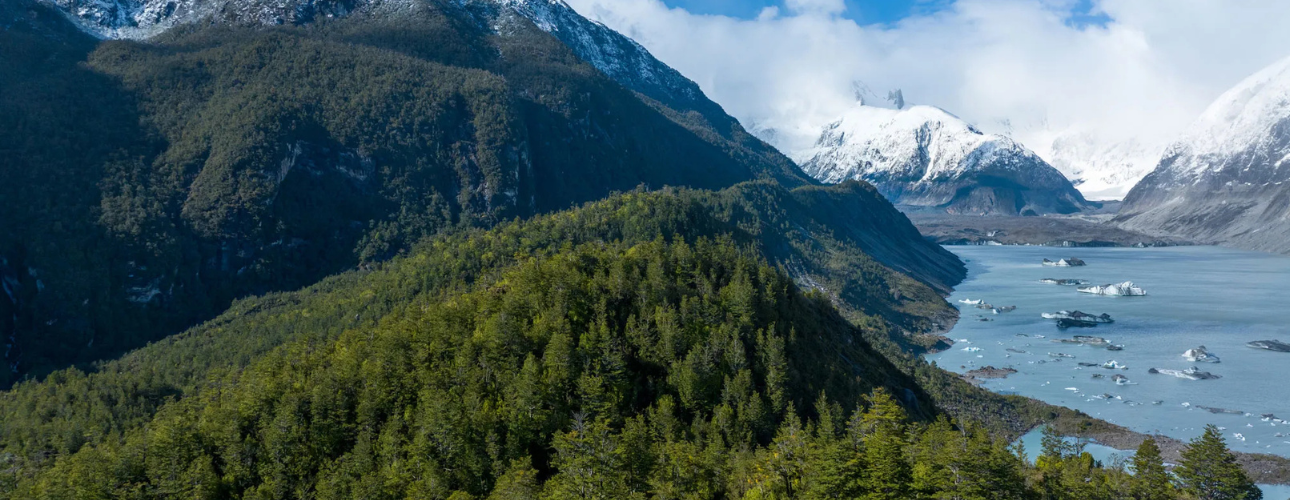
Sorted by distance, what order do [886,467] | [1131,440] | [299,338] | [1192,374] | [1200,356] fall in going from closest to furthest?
[886,467], [1131,440], [299,338], [1192,374], [1200,356]

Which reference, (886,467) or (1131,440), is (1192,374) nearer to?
(1131,440)

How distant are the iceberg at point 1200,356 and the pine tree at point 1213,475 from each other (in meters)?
149

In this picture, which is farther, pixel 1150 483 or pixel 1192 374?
pixel 1192 374

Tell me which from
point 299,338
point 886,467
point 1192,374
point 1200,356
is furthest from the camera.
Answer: point 1200,356

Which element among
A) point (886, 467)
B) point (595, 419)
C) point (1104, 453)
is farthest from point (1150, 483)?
point (1104, 453)

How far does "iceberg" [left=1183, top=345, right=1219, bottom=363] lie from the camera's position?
19012 centimetres

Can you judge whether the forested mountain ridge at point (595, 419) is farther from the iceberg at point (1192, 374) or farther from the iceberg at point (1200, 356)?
the iceberg at point (1200, 356)

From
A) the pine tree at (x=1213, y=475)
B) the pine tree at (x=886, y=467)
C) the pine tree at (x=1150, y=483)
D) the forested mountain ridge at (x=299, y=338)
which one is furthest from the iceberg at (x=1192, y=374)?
the pine tree at (x=886, y=467)

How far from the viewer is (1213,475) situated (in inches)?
2562

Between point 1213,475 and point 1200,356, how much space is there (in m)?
155

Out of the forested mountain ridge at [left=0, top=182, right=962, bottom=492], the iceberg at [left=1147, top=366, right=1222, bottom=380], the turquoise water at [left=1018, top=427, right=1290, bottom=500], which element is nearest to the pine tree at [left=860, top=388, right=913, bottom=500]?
the forested mountain ridge at [left=0, top=182, right=962, bottom=492]

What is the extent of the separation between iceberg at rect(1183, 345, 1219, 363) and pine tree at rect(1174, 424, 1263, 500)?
149 meters

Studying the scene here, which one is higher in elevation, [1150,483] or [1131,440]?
[1150,483]

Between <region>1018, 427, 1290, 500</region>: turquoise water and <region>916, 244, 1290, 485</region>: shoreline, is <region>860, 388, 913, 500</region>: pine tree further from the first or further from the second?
<region>916, 244, 1290, 485</region>: shoreline
